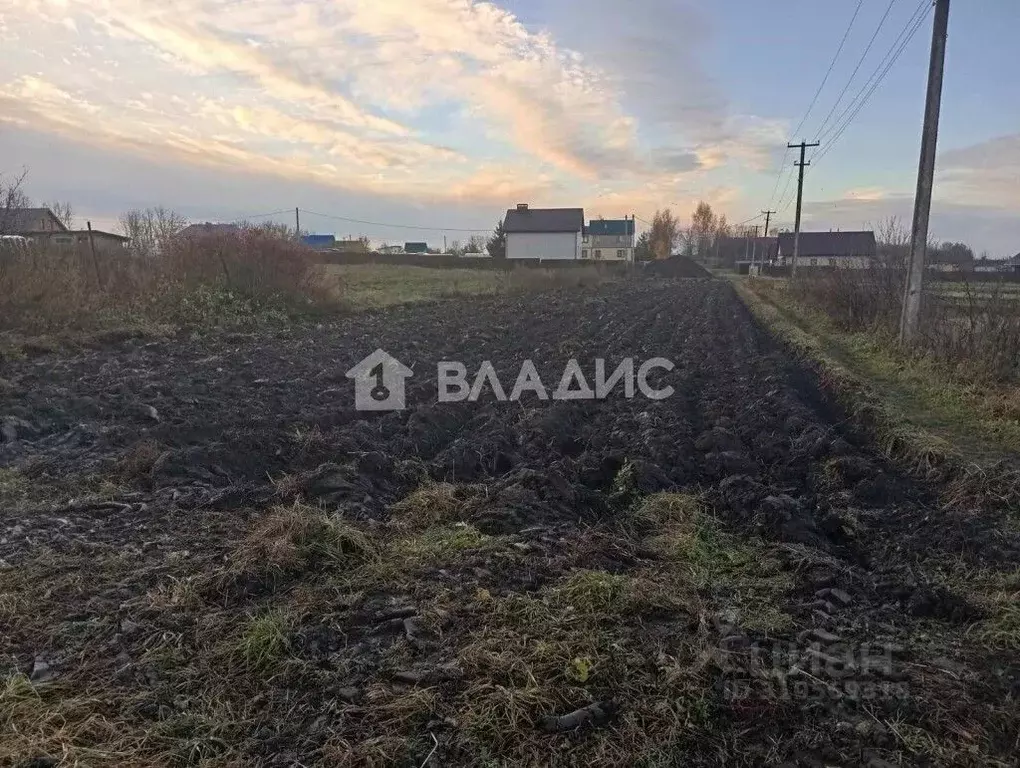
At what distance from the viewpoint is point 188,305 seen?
15266 millimetres

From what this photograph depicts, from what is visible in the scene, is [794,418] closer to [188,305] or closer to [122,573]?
[122,573]

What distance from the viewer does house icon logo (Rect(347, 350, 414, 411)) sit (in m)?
8.00

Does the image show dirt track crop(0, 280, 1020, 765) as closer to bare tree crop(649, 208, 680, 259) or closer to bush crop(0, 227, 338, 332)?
bush crop(0, 227, 338, 332)

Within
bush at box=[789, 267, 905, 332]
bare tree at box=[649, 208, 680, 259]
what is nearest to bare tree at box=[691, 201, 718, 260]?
bare tree at box=[649, 208, 680, 259]

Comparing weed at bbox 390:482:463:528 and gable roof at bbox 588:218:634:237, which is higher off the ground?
gable roof at bbox 588:218:634:237

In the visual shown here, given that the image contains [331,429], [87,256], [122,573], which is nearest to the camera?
[122,573]

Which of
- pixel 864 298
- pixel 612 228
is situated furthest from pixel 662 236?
pixel 864 298

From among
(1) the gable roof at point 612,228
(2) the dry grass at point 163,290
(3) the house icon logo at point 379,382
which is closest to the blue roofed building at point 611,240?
(1) the gable roof at point 612,228

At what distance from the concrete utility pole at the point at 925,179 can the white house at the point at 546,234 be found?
53.6 meters

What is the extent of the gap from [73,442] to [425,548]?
4371mm

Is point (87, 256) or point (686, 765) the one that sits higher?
point (87, 256)

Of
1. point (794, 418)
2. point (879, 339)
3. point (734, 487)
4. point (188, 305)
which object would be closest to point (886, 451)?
point (794, 418)

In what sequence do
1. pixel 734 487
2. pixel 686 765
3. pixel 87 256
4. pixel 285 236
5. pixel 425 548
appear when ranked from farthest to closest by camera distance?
pixel 285 236
pixel 87 256
pixel 734 487
pixel 425 548
pixel 686 765

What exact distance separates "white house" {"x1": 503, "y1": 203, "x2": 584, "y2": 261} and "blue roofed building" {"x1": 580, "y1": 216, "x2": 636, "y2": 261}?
64.5 feet
